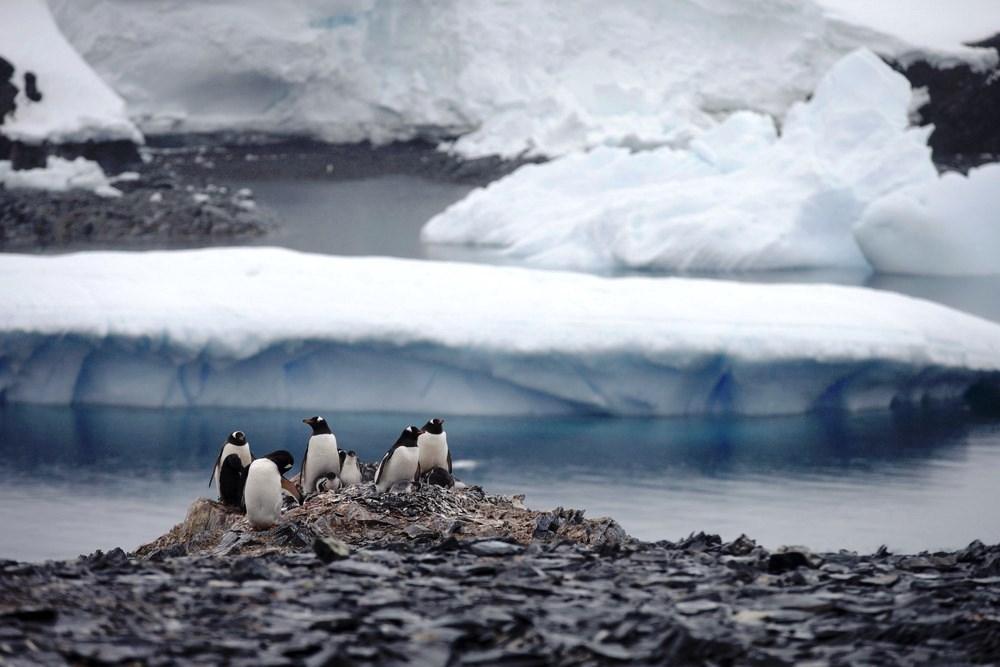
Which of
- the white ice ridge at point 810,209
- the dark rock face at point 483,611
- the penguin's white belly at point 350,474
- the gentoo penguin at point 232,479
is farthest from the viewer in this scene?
the white ice ridge at point 810,209

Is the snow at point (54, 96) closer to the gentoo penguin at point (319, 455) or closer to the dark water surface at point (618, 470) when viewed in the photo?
the dark water surface at point (618, 470)

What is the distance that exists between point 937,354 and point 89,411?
6026 mm

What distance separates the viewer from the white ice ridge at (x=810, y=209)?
51.6 ft

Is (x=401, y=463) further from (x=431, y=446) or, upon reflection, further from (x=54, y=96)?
(x=54, y=96)

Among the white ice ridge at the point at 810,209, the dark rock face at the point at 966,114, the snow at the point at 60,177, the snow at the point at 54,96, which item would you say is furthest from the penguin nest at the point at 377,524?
the dark rock face at the point at 966,114

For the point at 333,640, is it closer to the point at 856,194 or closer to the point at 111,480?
the point at 111,480

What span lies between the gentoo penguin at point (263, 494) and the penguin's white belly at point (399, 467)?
74 centimetres

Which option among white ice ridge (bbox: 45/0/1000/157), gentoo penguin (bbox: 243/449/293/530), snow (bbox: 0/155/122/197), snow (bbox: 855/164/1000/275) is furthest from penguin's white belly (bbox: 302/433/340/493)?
white ice ridge (bbox: 45/0/1000/157)

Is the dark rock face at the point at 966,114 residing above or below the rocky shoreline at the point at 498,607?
above

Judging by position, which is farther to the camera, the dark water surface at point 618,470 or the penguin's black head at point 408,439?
the dark water surface at point 618,470

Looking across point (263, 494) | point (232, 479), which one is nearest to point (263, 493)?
point (263, 494)

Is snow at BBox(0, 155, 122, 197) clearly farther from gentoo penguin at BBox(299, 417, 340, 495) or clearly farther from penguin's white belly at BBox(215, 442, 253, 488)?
penguin's white belly at BBox(215, 442, 253, 488)

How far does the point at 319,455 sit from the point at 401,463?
417mm

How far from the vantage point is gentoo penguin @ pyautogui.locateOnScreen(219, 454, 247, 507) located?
17.6 ft
